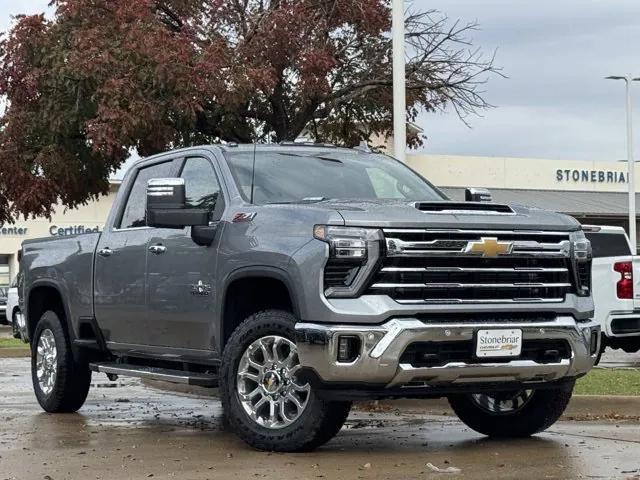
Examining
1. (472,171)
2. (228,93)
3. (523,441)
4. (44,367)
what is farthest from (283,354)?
(472,171)

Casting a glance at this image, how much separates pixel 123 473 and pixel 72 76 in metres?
10.8

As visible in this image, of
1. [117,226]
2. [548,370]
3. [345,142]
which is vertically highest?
[345,142]

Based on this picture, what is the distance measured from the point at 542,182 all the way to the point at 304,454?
139 feet

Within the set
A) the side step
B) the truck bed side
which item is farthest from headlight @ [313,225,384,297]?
the truck bed side

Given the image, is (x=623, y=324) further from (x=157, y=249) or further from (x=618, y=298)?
(x=157, y=249)

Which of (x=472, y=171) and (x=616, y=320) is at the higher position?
(x=472, y=171)

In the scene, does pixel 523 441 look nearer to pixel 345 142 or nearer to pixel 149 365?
pixel 149 365

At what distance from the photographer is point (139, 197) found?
1049 centimetres

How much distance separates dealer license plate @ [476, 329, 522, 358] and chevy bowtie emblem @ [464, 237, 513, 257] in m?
0.49

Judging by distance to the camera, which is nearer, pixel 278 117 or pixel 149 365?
pixel 149 365

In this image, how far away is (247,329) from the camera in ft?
27.0

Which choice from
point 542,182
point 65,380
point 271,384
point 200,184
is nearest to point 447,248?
point 271,384

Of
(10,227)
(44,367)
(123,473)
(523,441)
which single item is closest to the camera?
(123,473)

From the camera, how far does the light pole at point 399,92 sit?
42.9ft
